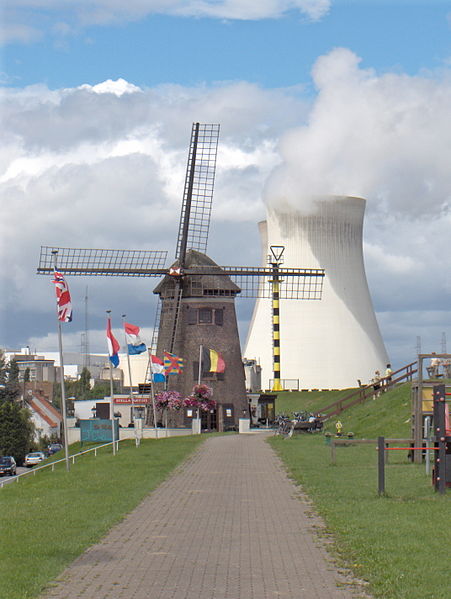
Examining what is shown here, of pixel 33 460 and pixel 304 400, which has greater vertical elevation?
Answer: pixel 304 400

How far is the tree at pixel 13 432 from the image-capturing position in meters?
81.7

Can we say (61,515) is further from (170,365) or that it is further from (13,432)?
(13,432)

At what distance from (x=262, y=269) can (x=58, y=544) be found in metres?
45.8

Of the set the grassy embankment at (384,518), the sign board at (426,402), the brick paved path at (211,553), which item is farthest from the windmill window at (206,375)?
the brick paved path at (211,553)

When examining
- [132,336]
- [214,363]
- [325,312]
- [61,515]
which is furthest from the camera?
[325,312]

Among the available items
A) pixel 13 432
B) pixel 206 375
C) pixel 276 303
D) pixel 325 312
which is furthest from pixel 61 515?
pixel 13 432

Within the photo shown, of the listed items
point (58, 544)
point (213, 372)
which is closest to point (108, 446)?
point (213, 372)

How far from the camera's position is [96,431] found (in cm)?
4697

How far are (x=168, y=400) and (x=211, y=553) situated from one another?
130 ft

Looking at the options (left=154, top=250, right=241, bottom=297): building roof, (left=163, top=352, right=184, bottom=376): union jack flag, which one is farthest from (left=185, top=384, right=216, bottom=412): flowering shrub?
(left=154, top=250, right=241, bottom=297): building roof

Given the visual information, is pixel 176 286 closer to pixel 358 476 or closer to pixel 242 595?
pixel 358 476

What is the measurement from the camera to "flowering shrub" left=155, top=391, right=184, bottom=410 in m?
50.9

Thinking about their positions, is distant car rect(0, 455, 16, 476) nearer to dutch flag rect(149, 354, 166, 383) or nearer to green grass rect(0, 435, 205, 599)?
dutch flag rect(149, 354, 166, 383)

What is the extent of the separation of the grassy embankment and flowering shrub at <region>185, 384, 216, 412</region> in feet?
65.8
